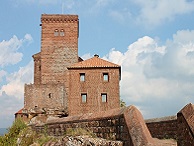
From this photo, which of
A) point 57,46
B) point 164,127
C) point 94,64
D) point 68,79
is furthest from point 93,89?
point 164,127

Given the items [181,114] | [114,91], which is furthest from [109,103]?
[181,114]

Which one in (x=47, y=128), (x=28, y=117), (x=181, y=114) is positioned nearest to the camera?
(x=181, y=114)

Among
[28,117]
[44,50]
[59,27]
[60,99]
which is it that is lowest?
[28,117]

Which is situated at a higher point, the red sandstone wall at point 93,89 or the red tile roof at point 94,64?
the red tile roof at point 94,64

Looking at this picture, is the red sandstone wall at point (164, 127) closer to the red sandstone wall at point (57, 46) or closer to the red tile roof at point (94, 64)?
the red tile roof at point (94, 64)

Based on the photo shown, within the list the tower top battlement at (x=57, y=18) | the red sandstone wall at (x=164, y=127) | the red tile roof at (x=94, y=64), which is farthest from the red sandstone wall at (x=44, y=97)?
the red sandstone wall at (x=164, y=127)

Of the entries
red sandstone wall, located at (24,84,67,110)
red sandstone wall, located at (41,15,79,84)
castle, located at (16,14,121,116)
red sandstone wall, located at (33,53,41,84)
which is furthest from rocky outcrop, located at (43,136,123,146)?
red sandstone wall, located at (33,53,41,84)

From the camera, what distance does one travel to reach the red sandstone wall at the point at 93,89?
3125cm

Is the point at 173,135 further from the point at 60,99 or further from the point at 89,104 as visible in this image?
the point at 60,99

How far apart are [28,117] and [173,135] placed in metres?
26.2

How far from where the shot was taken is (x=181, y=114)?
6883 mm

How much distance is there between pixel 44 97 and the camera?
3453cm

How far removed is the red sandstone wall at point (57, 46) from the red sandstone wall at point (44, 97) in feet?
19.2

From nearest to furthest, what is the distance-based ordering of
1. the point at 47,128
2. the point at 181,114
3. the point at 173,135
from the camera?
the point at 181,114 < the point at 173,135 < the point at 47,128
